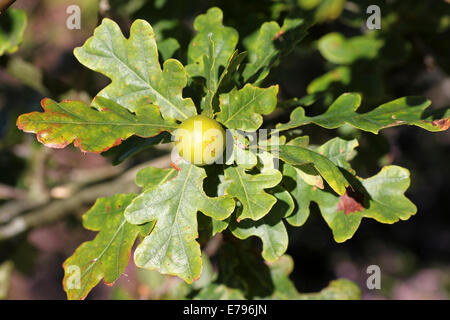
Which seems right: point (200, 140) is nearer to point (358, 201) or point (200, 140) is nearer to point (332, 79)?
point (358, 201)

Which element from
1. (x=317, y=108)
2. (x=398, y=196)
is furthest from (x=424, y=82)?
(x=398, y=196)

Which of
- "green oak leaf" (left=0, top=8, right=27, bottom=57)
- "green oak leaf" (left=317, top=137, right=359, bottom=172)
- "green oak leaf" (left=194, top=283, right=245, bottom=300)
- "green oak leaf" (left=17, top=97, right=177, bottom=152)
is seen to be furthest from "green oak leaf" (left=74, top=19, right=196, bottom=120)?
"green oak leaf" (left=194, top=283, right=245, bottom=300)

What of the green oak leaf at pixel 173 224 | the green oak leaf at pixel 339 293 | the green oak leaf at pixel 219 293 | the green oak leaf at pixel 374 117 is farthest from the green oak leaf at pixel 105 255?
the green oak leaf at pixel 339 293

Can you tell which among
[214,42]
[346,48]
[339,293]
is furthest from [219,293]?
[346,48]

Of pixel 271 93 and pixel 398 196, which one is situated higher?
pixel 271 93

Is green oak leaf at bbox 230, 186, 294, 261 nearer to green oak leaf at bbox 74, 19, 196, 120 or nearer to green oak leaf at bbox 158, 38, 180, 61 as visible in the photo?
green oak leaf at bbox 74, 19, 196, 120

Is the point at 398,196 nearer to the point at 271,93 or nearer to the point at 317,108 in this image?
the point at 271,93
